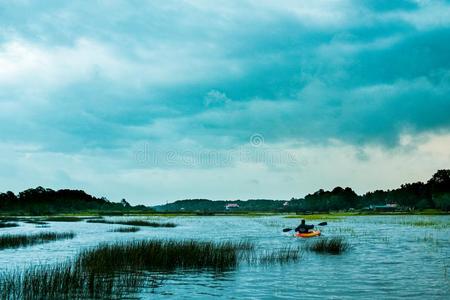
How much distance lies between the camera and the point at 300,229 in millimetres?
52500

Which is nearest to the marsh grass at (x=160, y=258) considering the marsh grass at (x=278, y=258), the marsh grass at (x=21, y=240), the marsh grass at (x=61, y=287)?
the marsh grass at (x=278, y=258)

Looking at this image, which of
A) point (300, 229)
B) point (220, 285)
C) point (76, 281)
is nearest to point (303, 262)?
point (220, 285)

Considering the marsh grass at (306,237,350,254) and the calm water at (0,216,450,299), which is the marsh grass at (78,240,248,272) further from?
the marsh grass at (306,237,350,254)

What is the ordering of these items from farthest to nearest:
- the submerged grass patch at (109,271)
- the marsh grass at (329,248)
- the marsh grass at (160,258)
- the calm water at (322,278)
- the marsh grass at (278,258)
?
1. the marsh grass at (329,248)
2. the marsh grass at (278,258)
3. the marsh grass at (160,258)
4. the calm water at (322,278)
5. the submerged grass patch at (109,271)

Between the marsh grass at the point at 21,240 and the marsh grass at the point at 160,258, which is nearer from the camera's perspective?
the marsh grass at the point at 160,258

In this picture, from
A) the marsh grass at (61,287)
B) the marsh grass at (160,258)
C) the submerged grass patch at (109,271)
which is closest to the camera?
the marsh grass at (61,287)

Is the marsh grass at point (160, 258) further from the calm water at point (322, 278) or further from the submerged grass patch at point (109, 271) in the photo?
the calm water at point (322, 278)

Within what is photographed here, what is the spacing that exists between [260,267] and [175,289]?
321 inches

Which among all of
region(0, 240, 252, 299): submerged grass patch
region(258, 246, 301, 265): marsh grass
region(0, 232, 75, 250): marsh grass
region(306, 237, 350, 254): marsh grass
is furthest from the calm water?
region(0, 232, 75, 250): marsh grass

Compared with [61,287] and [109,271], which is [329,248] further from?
[61,287]

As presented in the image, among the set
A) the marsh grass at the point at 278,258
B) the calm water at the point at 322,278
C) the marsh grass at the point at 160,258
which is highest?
the marsh grass at the point at 160,258

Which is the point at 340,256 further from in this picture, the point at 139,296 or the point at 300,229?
the point at 139,296

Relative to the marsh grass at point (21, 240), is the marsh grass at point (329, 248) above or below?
below

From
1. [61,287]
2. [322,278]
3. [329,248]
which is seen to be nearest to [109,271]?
[61,287]
